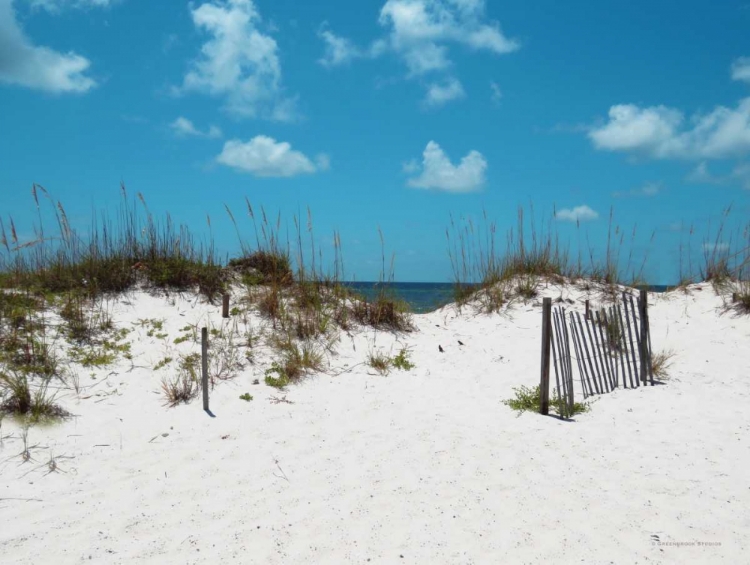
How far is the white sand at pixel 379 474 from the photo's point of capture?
105 inches

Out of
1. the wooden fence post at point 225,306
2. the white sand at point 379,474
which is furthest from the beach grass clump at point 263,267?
the white sand at point 379,474

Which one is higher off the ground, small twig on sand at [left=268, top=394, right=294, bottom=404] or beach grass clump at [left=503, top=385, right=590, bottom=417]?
small twig on sand at [left=268, top=394, right=294, bottom=404]

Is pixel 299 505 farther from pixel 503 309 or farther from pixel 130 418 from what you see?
pixel 503 309

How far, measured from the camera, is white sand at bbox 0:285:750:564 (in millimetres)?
2680

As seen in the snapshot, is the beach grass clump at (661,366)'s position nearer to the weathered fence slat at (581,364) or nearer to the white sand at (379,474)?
the white sand at (379,474)

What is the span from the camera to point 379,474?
344 centimetres

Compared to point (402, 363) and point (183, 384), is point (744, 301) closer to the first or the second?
point (402, 363)

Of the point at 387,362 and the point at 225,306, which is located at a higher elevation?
the point at 225,306

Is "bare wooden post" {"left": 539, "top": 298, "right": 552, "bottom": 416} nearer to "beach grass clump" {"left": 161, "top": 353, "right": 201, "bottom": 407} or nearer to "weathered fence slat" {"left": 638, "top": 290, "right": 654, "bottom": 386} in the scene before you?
"weathered fence slat" {"left": 638, "top": 290, "right": 654, "bottom": 386}

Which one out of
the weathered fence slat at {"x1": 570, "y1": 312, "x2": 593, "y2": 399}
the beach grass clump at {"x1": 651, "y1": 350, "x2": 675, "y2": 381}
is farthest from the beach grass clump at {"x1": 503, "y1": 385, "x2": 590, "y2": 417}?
the beach grass clump at {"x1": 651, "y1": 350, "x2": 675, "y2": 381}

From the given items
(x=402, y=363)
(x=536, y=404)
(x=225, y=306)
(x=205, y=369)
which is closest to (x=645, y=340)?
(x=536, y=404)

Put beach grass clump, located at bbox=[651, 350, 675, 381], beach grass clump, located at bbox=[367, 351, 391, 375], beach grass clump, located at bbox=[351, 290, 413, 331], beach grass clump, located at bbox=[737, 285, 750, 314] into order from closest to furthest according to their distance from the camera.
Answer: beach grass clump, located at bbox=[651, 350, 675, 381], beach grass clump, located at bbox=[367, 351, 391, 375], beach grass clump, located at bbox=[351, 290, 413, 331], beach grass clump, located at bbox=[737, 285, 750, 314]

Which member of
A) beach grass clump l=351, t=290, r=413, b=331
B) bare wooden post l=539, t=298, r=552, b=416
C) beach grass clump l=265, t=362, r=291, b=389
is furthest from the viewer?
beach grass clump l=351, t=290, r=413, b=331

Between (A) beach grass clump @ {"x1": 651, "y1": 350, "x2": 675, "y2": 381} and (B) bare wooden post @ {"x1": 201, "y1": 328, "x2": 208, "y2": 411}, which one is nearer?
(B) bare wooden post @ {"x1": 201, "y1": 328, "x2": 208, "y2": 411}
